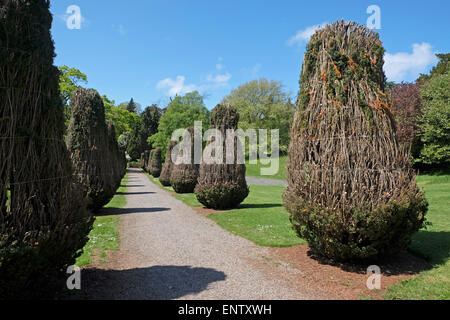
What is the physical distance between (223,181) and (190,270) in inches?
272

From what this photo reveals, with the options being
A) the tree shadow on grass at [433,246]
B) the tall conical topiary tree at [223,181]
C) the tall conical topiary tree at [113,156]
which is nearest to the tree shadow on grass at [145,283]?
the tree shadow on grass at [433,246]

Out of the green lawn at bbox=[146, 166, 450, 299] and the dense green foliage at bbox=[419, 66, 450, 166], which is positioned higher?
the dense green foliage at bbox=[419, 66, 450, 166]

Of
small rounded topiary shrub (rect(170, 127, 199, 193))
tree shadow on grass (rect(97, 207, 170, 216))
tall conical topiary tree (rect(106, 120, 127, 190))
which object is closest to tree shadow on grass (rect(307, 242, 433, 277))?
tree shadow on grass (rect(97, 207, 170, 216))

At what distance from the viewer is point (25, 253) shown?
11.3 feet

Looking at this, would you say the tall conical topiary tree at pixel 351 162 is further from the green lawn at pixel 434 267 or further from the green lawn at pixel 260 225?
the green lawn at pixel 260 225

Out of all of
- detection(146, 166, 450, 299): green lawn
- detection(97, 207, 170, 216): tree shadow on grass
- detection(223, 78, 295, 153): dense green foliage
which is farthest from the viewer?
detection(223, 78, 295, 153): dense green foliage

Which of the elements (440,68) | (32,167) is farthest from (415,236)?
(440,68)

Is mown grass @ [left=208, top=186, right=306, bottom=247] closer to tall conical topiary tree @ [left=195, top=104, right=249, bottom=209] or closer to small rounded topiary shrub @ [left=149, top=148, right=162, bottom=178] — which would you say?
tall conical topiary tree @ [left=195, top=104, right=249, bottom=209]

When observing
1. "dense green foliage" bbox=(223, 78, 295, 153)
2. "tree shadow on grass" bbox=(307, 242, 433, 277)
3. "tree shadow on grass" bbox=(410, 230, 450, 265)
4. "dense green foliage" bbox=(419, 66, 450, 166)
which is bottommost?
"tree shadow on grass" bbox=(307, 242, 433, 277)

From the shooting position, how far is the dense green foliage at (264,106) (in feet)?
150

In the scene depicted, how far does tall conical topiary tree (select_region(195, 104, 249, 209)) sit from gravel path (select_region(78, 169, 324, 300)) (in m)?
3.15

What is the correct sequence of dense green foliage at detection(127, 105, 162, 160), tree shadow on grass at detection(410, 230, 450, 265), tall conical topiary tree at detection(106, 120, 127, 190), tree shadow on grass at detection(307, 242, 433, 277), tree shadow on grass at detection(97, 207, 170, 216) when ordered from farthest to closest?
dense green foliage at detection(127, 105, 162, 160), tall conical topiary tree at detection(106, 120, 127, 190), tree shadow on grass at detection(97, 207, 170, 216), tree shadow on grass at detection(410, 230, 450, 265), tree shadow on grass at detection(307, 242, 433, 277)

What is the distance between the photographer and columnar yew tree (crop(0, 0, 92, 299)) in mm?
3529

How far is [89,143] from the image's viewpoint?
11102 mm
